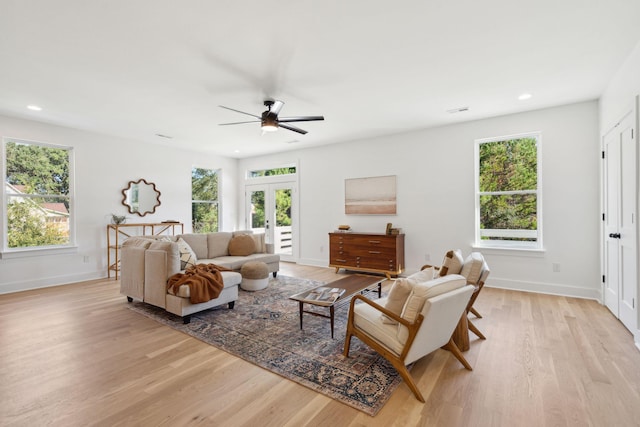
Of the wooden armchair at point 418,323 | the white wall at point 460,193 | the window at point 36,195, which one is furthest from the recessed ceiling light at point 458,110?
the window at point 36,195

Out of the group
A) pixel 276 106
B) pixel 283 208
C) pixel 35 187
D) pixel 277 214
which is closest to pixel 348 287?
pixel 276 106

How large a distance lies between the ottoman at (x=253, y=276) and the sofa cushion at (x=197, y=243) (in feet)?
3.12

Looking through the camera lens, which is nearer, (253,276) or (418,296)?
(418,296)

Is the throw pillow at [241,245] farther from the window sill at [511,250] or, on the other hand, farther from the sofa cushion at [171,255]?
the window sill at [511,250]

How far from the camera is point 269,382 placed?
220 centimetres

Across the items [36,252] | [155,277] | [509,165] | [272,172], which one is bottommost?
[155,277]

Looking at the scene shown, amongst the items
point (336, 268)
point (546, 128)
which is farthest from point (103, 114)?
point (546, 128)

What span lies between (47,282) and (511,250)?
7.54 metres

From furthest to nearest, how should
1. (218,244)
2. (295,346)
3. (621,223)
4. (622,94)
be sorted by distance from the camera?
(218,244) → (621,223) → (622,94) → (295,346)

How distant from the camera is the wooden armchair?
Result: 6.43 feet

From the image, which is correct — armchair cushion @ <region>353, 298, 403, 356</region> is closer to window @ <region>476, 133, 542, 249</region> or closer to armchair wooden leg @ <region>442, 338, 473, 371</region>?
armchair wooden leg @ <region>442, 338, 473, 371</region>

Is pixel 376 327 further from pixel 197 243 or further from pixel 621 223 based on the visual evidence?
pixel 197 243

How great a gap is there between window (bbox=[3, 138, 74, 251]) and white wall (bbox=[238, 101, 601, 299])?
14.4 ft

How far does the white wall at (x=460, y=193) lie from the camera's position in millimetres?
4254
